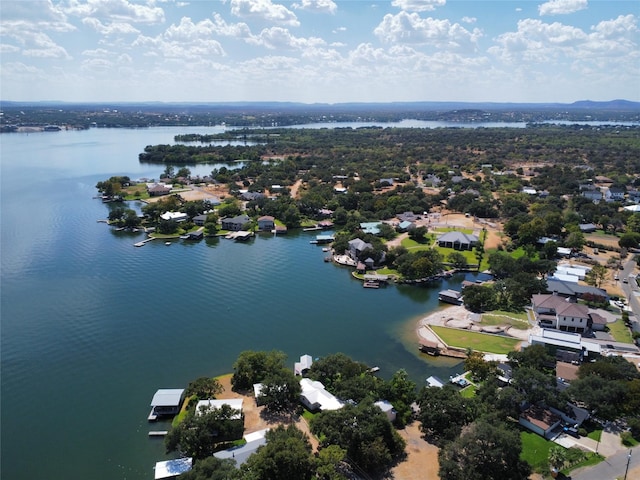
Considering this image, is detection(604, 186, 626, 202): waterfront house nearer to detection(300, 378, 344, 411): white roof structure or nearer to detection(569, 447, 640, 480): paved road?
detection(569, 447, 640, 480): paved road

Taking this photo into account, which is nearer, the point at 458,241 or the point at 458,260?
the point at 458,260

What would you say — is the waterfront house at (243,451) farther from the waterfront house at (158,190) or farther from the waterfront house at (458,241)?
the waterfront house at (158,190)

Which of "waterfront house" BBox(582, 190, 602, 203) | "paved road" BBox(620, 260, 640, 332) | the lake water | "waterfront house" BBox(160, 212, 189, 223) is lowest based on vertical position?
the lake water

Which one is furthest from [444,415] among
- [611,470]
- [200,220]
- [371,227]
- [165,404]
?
[200,220]

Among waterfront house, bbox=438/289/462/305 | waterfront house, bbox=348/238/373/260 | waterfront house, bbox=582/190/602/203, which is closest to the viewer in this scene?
waterfront house, bbox=438/289/462/305

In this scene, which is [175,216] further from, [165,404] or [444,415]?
[444,415]

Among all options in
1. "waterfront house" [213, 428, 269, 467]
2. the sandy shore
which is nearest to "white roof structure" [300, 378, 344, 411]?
"waterfront house" [213, 428, 269, 467]

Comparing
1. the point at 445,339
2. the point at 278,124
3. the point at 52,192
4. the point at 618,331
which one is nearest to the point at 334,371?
the point at 445,339
